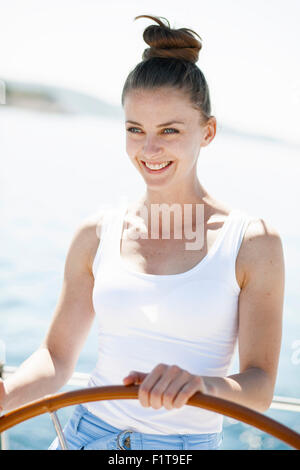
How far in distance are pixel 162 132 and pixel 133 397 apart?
65 centimetres

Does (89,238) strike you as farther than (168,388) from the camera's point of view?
Yes

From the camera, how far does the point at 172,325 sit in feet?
3.74

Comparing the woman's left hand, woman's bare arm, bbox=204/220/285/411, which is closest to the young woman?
woman's bare arm, bbox=204/220/285/411

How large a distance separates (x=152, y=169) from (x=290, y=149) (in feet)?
38.6

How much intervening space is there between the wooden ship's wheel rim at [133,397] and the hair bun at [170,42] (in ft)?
2.74

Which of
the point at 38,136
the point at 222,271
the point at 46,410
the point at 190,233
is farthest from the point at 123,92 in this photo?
the point at 38,136

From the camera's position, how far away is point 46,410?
79 cm

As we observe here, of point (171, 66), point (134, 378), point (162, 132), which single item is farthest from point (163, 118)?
point (134, 378)

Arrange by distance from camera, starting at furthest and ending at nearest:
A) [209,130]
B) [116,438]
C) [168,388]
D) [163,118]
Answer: [209,130] → [163,118] → [116,438] → [168,388]

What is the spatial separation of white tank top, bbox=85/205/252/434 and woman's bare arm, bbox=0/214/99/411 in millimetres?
105

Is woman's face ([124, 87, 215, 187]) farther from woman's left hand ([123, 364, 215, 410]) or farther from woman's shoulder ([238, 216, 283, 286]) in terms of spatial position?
woman's left hand ([123, 364, 215, 410])

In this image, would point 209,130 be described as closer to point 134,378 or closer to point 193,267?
point 193,267

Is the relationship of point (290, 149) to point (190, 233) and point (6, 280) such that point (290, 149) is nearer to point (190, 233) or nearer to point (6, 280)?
point (6, 280)

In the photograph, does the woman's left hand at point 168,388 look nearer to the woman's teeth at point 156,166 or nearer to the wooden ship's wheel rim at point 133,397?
the wooden ship's wheel rim at point 133,397
